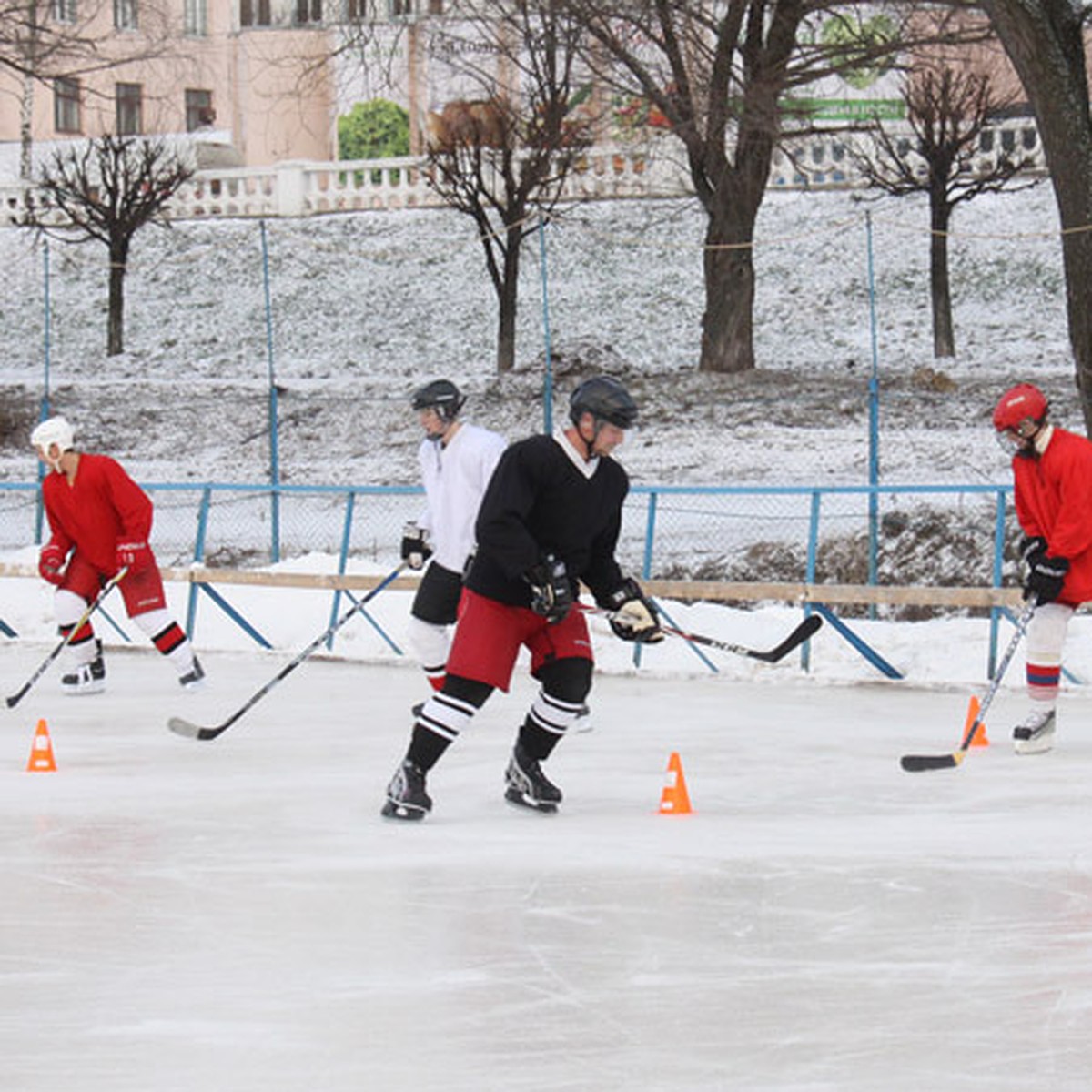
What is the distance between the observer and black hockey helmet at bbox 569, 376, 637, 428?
638cm

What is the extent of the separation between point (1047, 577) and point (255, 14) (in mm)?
37439

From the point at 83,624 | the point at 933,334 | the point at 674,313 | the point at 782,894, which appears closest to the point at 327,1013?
the point at 782,894

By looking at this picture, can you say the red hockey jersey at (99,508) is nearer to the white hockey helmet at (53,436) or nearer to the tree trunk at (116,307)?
the white hockey helmet at (53,436)

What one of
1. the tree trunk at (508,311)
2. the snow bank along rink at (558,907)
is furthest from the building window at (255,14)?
the snow bank along rink at (558,907)

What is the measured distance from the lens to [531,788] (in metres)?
6.96

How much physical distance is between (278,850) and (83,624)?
427cm

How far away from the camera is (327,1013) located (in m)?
4.38

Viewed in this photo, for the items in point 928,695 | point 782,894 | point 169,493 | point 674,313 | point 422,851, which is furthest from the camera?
point 674,313

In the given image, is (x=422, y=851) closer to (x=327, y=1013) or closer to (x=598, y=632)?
(x=327, y=1013)

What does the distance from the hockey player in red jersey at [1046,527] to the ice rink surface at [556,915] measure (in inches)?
11.1

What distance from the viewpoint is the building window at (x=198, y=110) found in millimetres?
43875

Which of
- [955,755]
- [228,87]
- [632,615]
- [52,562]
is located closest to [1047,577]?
[955,755]

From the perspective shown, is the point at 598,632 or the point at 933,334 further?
the point at 933,334

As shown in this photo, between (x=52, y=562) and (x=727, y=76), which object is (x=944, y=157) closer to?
(x=727, y=76)
